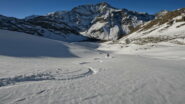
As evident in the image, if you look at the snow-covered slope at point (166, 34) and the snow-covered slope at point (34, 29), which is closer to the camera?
the snow-covered slope at point (166, 34)

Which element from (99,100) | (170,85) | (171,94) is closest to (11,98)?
(99,100)

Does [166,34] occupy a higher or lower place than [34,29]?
lower

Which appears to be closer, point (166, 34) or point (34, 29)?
point (166, 34)

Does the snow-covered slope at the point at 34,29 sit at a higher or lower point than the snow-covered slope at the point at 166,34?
higher

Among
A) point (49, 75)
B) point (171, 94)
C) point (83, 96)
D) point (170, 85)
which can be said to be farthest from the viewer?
point (49, 75)

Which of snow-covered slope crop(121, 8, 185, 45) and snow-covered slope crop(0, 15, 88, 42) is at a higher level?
snow-covered slope crop(0, 15, 88, 42)

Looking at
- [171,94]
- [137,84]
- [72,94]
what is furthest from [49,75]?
[171,94]

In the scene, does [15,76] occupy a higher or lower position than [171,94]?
higher

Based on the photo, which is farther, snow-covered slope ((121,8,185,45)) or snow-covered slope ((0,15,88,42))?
snow-covered slope ((0,15,88,42))

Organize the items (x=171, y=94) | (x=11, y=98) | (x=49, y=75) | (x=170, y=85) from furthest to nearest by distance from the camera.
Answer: (x=49, y=75) → (x=170, y=85) → (x=171, y=94) → (x=11, y=98)

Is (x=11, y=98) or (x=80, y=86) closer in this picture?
(x=11, y=98)

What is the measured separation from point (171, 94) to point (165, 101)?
1136 millimetres

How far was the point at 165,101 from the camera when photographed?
6.85m

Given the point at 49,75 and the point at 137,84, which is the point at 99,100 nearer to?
the point at 137,84
